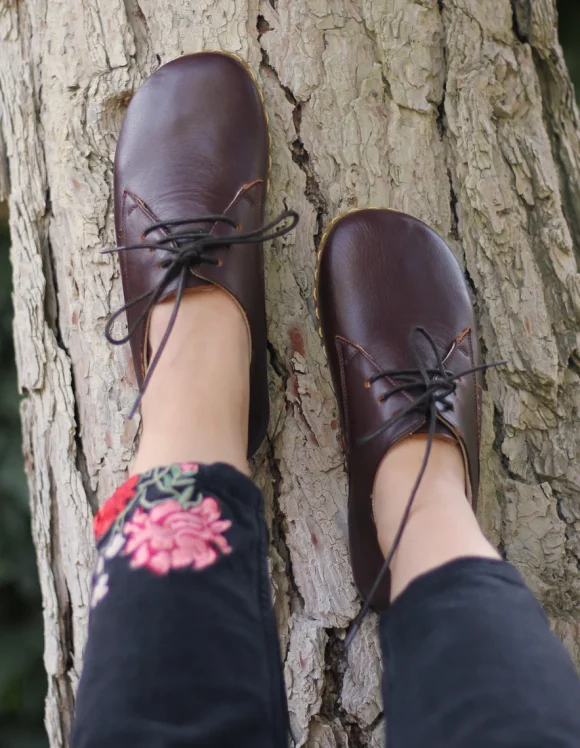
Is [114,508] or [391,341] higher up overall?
[391,341]

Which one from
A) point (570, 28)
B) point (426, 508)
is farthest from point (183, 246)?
point (570, 28)

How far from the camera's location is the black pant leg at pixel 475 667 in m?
0.61

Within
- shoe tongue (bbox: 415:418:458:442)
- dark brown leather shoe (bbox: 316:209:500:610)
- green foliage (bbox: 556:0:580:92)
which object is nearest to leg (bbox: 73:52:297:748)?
dark brown leather shoe (bbox: 316:209:500:610)

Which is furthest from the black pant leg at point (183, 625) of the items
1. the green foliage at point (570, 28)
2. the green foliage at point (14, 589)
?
the green foliage at point (570, 28)

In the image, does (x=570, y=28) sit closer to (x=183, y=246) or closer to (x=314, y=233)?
(x=314, y=233)

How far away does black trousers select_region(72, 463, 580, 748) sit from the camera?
2.04ft

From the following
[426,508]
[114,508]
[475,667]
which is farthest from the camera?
[426,508]

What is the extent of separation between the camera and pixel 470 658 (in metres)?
0.66

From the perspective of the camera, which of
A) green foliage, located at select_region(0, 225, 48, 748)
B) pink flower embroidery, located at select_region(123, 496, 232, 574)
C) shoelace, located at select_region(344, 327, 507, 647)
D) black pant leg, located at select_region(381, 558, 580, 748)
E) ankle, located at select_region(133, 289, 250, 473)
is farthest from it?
green foliage, located at select_region(0, 225, 48, 748)

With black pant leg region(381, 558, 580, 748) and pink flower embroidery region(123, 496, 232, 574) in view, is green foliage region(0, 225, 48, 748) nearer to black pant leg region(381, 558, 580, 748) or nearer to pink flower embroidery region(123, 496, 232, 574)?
pink flower embroidery region(123, 496, 232, 574)

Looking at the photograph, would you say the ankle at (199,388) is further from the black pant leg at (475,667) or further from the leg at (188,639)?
the black pant leg at (475,667)

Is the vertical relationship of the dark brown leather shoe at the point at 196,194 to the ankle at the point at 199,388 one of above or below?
above

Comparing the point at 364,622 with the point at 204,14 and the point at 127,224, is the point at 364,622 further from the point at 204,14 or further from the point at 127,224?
the point at 204,14

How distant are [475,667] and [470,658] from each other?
0.03 ft
